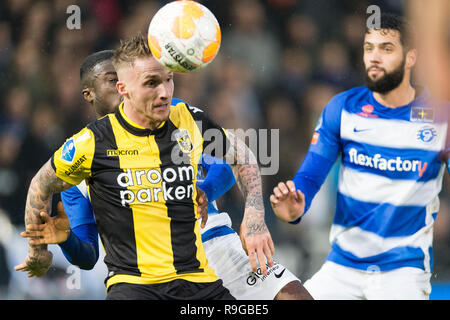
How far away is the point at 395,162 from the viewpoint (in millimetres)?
4152

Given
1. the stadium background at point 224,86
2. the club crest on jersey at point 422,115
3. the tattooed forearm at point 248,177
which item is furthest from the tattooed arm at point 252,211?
the stadium background at point 224,86

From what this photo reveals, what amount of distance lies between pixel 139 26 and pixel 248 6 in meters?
1.19

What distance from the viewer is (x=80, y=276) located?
19.0ft

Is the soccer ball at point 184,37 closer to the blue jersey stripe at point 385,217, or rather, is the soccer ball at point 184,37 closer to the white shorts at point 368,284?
the blue jersey stripe at point 385,217

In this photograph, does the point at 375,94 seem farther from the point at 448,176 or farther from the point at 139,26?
the point at 139,26

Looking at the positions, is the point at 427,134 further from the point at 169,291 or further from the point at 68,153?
the point at 68,153

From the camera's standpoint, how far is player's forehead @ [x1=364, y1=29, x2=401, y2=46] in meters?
4.31

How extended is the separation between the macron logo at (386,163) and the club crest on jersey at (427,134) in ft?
0.53

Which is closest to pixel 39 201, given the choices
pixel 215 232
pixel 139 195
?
pixel 139 195

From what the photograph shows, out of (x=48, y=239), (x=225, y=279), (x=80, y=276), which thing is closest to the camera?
(x=48, y=239)

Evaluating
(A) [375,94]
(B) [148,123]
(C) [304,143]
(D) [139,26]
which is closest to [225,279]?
(B) [148,123]

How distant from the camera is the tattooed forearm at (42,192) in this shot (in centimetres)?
347

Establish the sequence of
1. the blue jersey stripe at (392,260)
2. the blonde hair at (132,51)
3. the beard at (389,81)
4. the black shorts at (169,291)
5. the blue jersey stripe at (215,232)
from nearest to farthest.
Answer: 1. the black shorts at (169,291)
2. the blonde hair at (132,51)
3. the blue jersey stripe at (392,260)
4. the blue jersey stripe at (215,232)
5. the beard at (389,81)

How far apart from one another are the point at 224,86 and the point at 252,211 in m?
3.07
